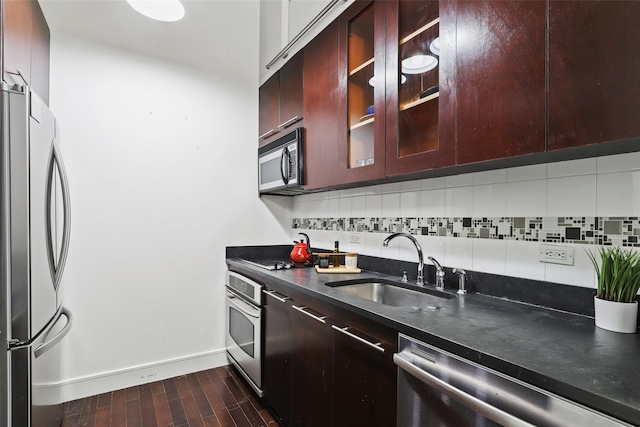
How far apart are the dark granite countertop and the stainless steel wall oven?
82cm

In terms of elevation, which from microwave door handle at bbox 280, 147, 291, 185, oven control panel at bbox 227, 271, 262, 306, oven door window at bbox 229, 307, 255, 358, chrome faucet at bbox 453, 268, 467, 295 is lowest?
oven door window at bbox 229, 307, 255, 358

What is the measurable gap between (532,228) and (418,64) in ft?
2.73

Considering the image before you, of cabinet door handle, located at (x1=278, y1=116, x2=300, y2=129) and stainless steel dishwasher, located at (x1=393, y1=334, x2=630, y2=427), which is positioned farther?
cabinet door handle, located at (x1=278, y1=116, x2=300, y2=129)

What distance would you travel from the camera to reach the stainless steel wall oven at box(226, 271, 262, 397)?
6.63 ft

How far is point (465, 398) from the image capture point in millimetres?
837

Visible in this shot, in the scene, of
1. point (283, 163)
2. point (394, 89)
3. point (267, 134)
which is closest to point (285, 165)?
point (283, 163)

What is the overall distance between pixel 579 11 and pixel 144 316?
2801 millimetres

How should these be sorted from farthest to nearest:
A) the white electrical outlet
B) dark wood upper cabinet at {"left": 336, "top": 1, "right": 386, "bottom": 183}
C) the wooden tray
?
1. the wooden tray
2. dark wood upper cabinet at {"left": 336, "top": 1, "right": 386, "bottom": 183}
3. the white electrical outlet

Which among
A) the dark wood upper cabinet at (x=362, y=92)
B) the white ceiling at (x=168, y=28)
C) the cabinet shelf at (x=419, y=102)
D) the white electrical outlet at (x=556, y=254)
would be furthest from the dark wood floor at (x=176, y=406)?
the white ceiling at (x=168, y=28)

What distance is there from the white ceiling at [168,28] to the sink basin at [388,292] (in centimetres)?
207

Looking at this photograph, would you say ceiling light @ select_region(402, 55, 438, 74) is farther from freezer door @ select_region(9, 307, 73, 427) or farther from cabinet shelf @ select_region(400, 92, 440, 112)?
freezer door @ select_region(9, 307, 73, 427)

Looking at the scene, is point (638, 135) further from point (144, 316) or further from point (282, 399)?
point (144, 316)

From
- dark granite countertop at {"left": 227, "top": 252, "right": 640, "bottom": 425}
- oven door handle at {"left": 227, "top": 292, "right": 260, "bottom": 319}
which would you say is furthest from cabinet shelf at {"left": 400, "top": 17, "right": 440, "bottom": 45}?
oven door handle at {"left": 227, "top": 292, "right": 260, "bottom": 319}

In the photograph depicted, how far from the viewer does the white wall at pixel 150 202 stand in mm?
2160
